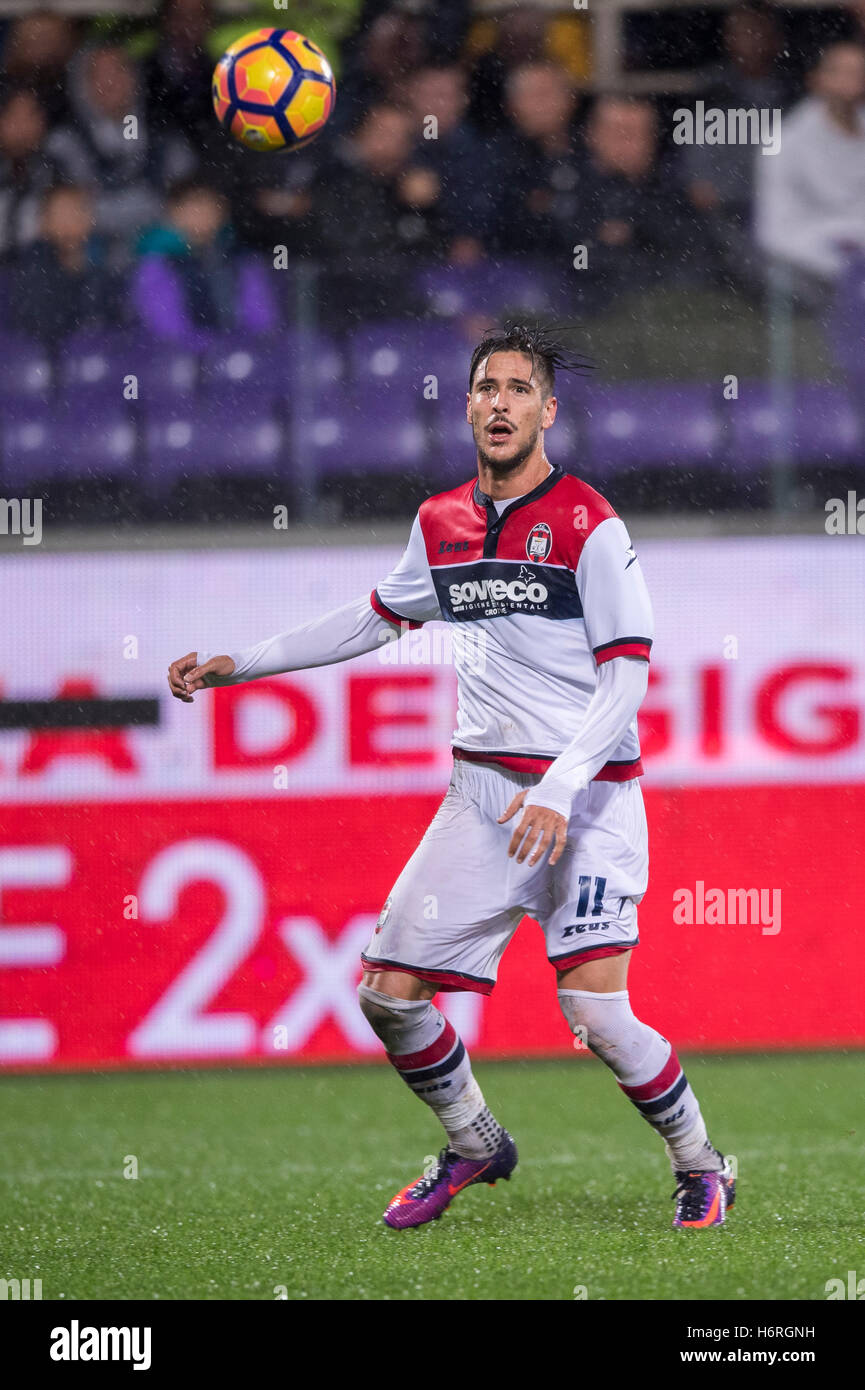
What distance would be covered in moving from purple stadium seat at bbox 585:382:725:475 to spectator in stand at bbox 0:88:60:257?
244 cm

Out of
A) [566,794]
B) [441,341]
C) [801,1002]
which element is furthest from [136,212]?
[566,794]

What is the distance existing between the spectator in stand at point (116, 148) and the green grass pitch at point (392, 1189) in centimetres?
353

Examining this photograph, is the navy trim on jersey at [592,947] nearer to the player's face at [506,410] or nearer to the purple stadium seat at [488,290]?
the player's face at [506,410]

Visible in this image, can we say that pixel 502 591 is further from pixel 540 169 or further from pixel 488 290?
pixel 540 169

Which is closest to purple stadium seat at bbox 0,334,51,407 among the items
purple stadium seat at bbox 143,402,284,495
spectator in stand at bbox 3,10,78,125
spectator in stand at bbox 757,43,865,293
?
purple stadium seat at bbox 143,402,284,495

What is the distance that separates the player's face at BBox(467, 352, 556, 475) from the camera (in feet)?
13.2

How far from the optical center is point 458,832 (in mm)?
4121

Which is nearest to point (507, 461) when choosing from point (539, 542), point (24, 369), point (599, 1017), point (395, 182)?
point (539, 542)

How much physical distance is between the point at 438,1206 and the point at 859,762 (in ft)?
9.96

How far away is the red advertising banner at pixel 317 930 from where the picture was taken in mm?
6535

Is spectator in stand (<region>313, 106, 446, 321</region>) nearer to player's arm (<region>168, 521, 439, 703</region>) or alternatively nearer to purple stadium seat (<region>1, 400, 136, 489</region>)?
purple stadium seat (<region>1, 400, 136, 489</region>)

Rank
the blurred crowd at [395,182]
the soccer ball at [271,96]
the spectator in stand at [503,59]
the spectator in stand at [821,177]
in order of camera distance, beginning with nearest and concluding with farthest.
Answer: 1. the soccer ball at [271,96]
2. the blurred crowd at [395,182]
3. the spectator in stand at [821,177]
4. the spectator in stand at [503,59]

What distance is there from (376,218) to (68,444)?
5.31 feet

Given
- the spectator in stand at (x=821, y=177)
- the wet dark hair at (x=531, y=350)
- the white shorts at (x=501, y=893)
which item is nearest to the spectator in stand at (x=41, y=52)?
the spectator in stand at (x=821, y=177)
